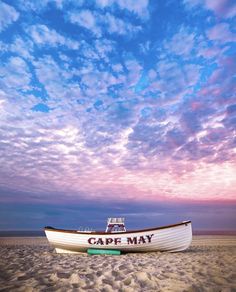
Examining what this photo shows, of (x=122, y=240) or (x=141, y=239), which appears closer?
(x=141, y=239)

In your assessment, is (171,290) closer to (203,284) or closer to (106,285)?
(203,284)

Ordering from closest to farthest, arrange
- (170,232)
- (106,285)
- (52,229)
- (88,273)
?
(106,285) < (88,273) < (170,232) < (52,229)

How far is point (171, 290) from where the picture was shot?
5.21m

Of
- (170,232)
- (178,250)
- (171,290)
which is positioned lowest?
(171,290)

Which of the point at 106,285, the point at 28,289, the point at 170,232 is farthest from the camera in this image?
the point at 170,232

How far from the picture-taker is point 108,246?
13.8 metres

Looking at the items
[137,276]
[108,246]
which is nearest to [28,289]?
[137,276]

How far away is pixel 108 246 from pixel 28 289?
9.11 meters

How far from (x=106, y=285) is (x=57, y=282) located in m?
1.12

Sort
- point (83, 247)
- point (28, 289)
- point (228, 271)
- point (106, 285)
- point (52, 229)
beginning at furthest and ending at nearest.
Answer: point (52, 229), point (83, 247), point (228, 271), point (106, 285), point (28, 289)

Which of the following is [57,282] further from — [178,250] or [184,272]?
[178,250]

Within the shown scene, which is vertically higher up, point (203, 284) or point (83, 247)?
point (83, 247)

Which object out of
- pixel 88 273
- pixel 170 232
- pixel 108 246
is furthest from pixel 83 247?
pixel 88 273

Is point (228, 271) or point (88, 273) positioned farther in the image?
point (228, 271)
